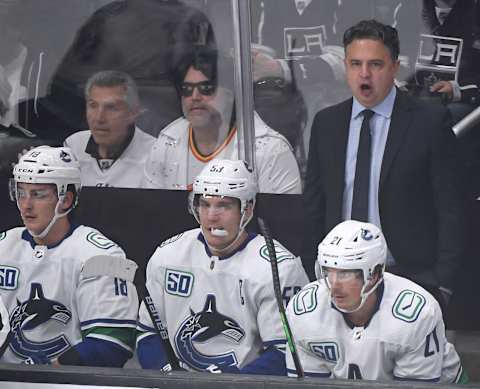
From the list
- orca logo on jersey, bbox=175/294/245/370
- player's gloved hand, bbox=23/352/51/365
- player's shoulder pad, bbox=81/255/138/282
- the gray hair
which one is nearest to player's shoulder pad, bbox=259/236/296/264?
orca logo on jersey, bbox=175/294/245/370

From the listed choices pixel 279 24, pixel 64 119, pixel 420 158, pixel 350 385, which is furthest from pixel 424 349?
pixel 64 119

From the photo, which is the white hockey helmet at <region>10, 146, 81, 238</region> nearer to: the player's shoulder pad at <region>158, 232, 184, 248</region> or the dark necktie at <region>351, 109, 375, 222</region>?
the player's shoulder pad at <region>158, 232, 184, 248</region>

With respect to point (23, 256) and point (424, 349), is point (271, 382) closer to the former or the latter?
point (424, 349)

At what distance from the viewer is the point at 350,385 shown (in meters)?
4.23

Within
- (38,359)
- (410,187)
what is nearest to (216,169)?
(410,187)

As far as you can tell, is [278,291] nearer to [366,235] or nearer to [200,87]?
[366,235]

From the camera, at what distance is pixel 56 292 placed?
4863mm

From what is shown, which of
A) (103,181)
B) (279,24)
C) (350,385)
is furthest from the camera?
(103,181)

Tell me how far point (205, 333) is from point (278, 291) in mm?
405

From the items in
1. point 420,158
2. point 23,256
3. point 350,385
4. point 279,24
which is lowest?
point 350,385

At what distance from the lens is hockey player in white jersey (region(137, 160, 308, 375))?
15.2 ft

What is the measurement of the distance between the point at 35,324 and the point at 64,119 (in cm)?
77

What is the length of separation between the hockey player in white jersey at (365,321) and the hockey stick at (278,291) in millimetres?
73

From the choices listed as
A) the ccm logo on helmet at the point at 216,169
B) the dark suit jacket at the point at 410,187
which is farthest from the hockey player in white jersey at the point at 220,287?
the dark suit jacket at the point at 410,187
